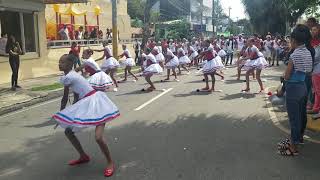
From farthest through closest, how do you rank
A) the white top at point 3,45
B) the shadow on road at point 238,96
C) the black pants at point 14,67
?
the white top at point 3,45 → the black pants at point 14,67 → the shadow on road at point 238,96

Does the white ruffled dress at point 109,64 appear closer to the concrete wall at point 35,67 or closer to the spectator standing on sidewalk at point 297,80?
the concrete wall at point 35,67

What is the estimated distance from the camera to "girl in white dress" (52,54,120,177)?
6.38 meters

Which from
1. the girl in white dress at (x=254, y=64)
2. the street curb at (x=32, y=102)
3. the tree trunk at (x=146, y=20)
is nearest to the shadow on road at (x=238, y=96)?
the girl in white dress at (x=254, y=64)

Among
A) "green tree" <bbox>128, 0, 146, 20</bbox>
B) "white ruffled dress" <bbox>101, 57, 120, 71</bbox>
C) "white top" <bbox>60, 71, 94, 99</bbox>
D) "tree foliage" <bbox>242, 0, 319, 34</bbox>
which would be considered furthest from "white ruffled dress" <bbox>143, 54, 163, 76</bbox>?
"green tree" <bbox>128, 0, 146, 20</bbox>

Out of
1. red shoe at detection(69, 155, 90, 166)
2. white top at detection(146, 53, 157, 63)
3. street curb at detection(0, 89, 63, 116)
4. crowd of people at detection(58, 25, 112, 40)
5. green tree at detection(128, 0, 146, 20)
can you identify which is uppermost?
green tree at detection(128, 0, 146, 20)

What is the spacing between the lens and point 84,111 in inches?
253

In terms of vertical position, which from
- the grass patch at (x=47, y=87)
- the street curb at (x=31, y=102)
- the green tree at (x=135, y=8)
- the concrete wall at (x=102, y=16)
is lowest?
the street curb at (x=31, y=102)

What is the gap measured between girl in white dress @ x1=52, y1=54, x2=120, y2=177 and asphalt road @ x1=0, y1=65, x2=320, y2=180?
519mm

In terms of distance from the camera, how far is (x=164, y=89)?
16500 millimetres

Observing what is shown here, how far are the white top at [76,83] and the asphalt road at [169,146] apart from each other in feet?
3.63

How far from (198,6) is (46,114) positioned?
88030 mm

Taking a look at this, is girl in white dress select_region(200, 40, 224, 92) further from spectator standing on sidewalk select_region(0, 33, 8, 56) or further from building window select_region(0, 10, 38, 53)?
building window select_region(0, 10, 38, 53)

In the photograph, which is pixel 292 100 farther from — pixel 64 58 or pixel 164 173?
pixel 64 58

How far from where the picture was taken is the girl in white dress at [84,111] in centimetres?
638
